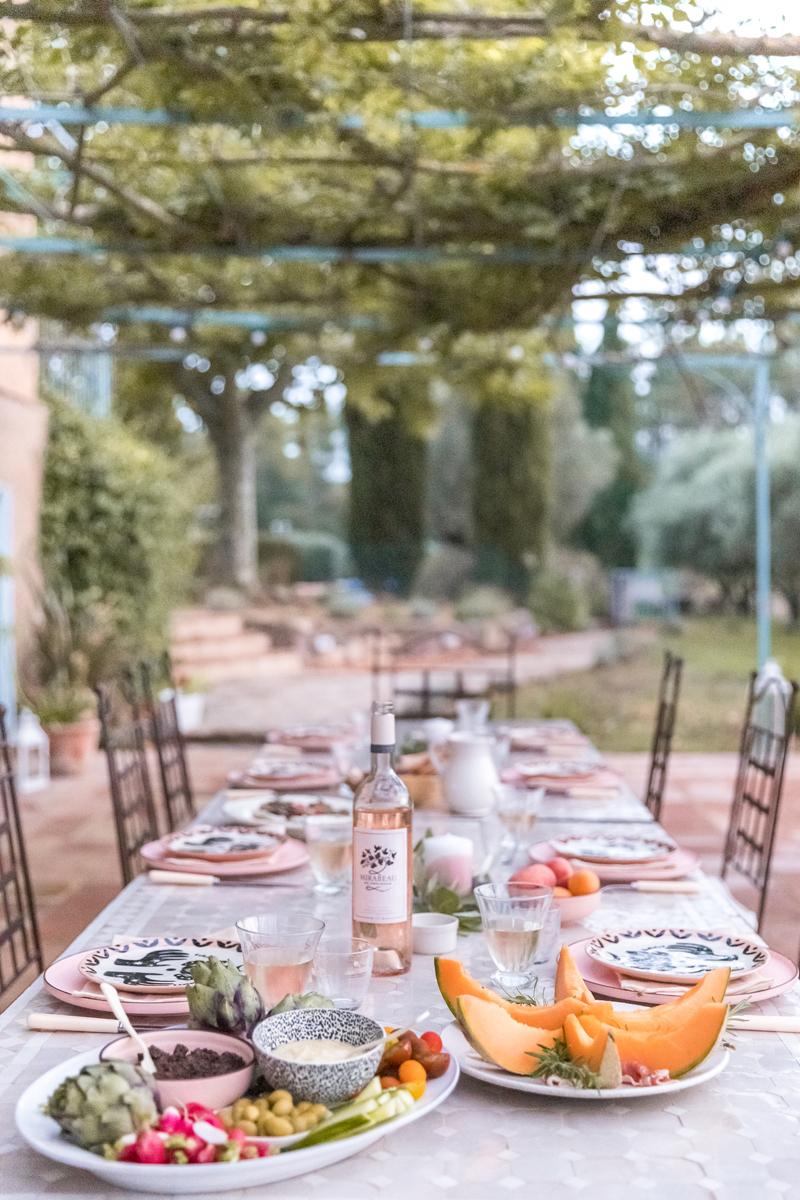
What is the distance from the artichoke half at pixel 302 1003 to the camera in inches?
47.6

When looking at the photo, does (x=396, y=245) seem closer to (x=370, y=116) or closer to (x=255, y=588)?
(x=370, y=116)

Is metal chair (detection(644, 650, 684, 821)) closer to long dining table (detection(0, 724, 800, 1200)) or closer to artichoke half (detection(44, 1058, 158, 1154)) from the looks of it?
long dining table (detection(0, 724, 800, 1200))

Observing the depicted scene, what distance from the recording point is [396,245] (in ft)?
17.6

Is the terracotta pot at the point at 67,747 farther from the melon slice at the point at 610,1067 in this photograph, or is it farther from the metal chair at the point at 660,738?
the melon slice at the point at 610,1067

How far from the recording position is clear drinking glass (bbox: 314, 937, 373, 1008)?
51.4 inches

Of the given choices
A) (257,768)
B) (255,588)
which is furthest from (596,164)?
(255,588)

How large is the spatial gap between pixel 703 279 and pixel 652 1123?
16.6 feet

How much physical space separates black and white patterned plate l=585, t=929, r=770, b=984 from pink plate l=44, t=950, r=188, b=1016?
541mm

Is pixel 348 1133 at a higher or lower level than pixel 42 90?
lower

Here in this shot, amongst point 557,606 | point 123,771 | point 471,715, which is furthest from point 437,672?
point 123,771

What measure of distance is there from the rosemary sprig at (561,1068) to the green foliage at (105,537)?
669 centimetres

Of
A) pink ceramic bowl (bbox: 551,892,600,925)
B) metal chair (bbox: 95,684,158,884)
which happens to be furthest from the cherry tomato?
metal chair (bbox: 95,684,158,884)

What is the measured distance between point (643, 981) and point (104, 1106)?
2.47 ft

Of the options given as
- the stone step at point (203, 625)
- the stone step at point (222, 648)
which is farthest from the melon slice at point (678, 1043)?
the stone step at point (203, 625)
